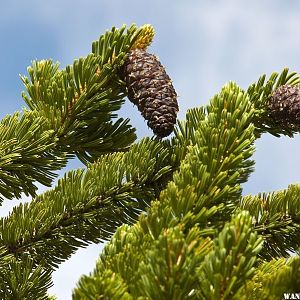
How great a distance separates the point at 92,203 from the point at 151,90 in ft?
1.92

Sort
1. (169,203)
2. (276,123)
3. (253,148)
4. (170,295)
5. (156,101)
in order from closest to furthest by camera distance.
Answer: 1. (170,295)
2. (169,203)
3. (253,148)
4. (156,101)
5. (276,123)

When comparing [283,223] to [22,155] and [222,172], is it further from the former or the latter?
[22,155]

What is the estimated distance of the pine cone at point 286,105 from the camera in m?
3.07

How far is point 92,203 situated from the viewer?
10.2 ft

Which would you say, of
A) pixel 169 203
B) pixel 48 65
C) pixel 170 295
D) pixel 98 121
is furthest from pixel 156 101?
pixel 170 295

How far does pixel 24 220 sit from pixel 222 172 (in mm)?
1172

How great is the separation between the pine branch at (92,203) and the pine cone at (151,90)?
4.6 inches

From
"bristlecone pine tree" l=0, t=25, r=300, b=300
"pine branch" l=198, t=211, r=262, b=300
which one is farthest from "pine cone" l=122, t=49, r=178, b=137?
"pine branch" l=198, t=211, r=262, b=300

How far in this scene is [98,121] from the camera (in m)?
3.30

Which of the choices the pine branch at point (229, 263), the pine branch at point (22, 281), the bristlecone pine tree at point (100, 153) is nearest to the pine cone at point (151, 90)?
the bristlecone pine tree at point (100, 153)

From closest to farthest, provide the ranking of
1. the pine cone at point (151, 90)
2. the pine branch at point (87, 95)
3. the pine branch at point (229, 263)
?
1. the pine branch at point (229, 263)
2. the pine cone at point (151, 90)
3. the pine branch at point (87, 95)

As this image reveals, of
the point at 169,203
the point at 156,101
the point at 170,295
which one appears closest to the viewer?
the point at 170,295

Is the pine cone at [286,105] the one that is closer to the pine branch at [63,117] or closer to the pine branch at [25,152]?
the pine branch at [63,117]

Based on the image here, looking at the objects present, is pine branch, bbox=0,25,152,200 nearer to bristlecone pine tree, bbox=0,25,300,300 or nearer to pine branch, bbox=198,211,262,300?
bristlecone pine tree, bbox=0,25,300,300
